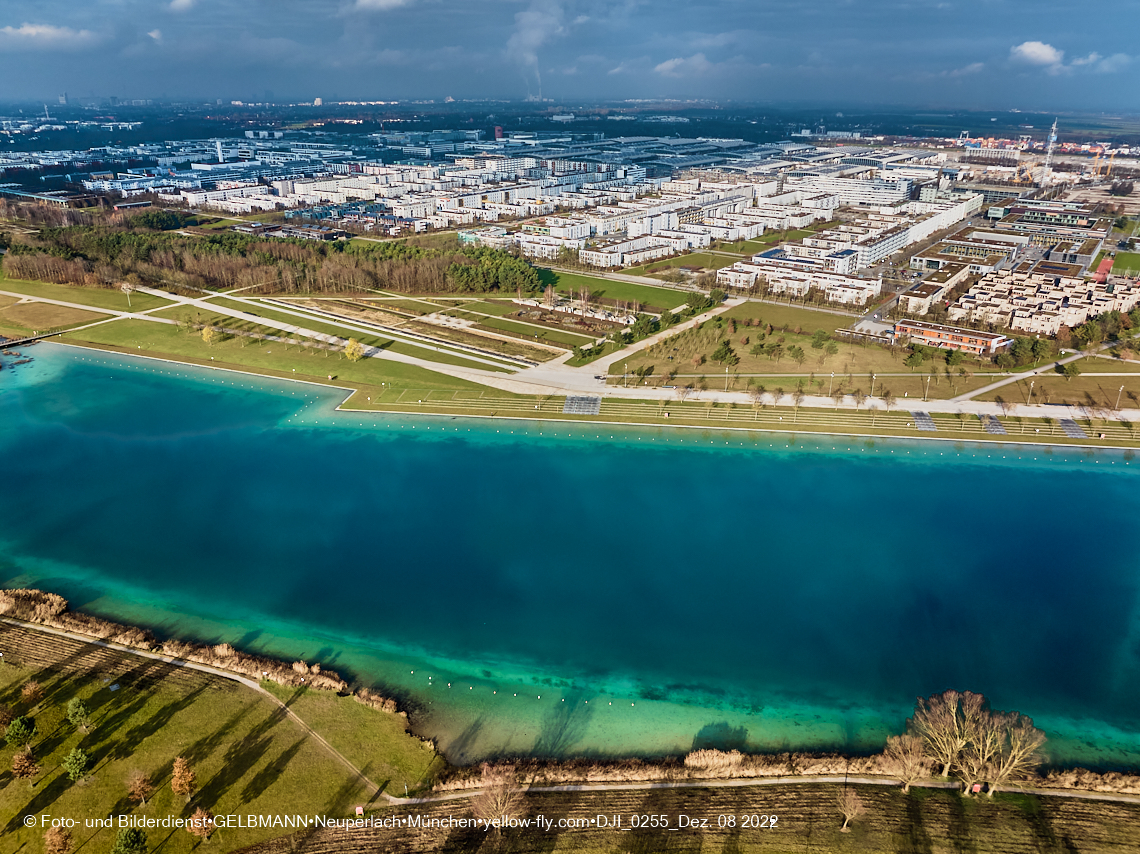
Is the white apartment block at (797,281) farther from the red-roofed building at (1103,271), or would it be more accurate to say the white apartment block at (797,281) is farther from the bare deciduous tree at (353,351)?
the bare deciduous tree at (353,351)

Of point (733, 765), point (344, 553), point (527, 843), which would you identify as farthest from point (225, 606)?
point (733, 765)

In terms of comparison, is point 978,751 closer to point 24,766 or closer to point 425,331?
point 24,766

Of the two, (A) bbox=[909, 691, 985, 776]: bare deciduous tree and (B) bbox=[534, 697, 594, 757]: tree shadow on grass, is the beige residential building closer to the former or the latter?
(A) bbox=[909, 691, 985, 776]: bare deciduous tree

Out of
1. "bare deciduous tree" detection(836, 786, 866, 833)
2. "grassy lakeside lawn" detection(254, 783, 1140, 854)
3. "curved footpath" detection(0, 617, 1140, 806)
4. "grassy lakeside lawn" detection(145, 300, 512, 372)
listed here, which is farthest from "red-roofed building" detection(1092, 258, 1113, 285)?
Answer: "bare deciduous tree" detection(836, 786, 866, 833)

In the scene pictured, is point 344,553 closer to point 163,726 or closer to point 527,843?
point 163,726

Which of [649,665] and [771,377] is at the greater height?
[771,377]

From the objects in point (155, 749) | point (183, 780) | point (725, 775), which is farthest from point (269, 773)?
point (725, 775)

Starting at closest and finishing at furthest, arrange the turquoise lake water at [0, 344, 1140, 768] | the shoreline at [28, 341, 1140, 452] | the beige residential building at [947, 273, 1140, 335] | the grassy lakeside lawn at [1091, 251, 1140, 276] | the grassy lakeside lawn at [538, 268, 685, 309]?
the turquoise lake water at [0, 344, 1140, 768], the shoreline at [28, 341, 1140, 452], the beige residential building at [947, 273, 1140, 335], the grassy lakeside lawn at [538, 268, 685, 309], the grassy lakeside lawn at [1091, 251, 1140, 276]

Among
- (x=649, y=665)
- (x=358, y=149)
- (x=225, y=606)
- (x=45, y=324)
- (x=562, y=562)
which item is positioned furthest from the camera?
(x=358, y=149)
